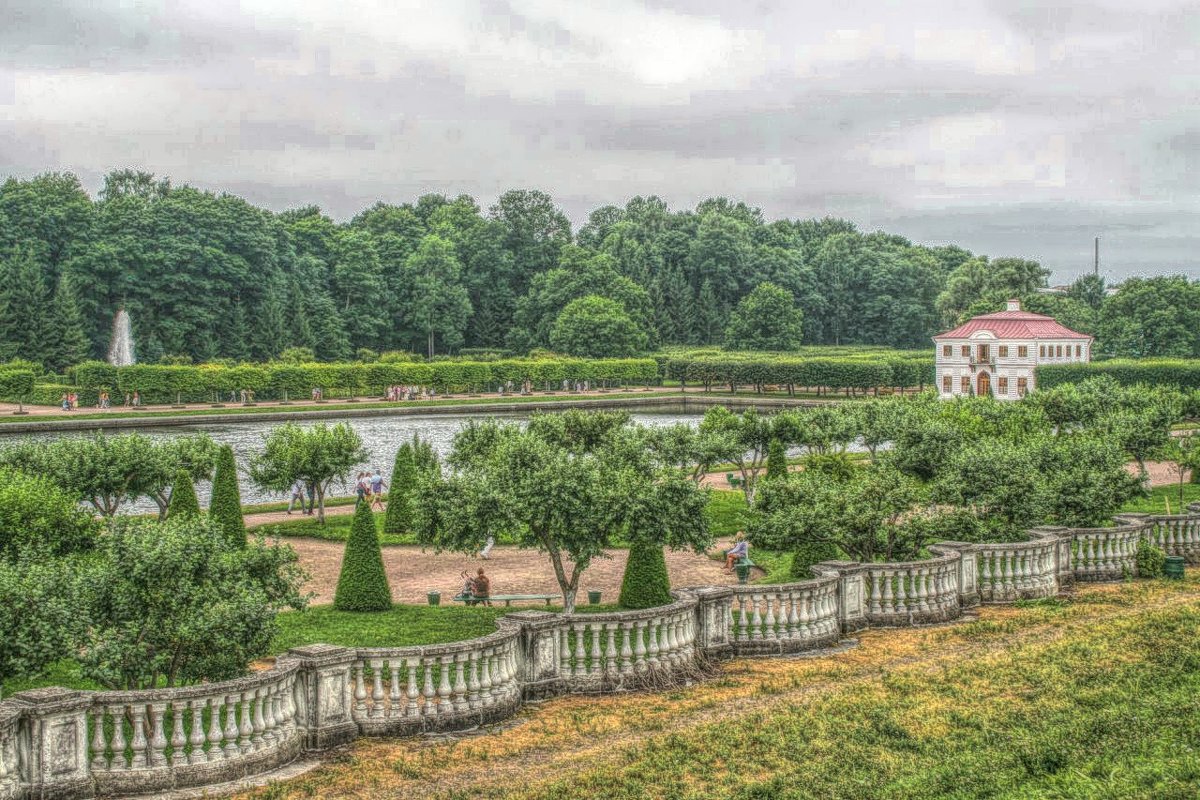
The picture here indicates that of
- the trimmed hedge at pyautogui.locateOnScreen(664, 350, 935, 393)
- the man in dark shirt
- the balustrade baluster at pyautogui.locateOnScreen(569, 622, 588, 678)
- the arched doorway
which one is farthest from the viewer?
the trimmed hedge at pyautogui.locateOnScreen(664, 350, 935, 393)

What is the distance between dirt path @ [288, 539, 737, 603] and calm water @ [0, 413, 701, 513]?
1552 cm

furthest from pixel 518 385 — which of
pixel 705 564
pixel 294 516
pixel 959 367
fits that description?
pixel 705 564

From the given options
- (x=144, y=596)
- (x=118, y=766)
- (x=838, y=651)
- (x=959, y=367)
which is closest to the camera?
(x=118, y=766)

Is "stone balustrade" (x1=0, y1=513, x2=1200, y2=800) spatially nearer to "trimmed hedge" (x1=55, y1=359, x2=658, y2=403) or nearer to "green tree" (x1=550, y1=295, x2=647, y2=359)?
"trimmed hedge" (x1=55, y1=359, x2=658, y2=403)

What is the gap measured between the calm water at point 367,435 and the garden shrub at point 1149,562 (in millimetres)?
26411

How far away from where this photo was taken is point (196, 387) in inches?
3593

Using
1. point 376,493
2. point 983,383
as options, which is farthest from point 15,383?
point 983,383

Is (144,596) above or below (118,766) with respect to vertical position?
above

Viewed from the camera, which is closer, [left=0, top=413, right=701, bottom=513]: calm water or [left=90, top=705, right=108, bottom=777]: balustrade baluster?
[left=90, top=705, right=108, bottom=777]: balustrade baluster

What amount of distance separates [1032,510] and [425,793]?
661 inches

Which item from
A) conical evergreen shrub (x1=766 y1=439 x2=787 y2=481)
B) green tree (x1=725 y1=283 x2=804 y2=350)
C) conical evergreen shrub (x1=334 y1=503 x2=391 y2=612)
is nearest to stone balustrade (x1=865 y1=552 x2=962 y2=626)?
conical evergreen shrub (x1=334 y1=503 x2=391 y2=612)

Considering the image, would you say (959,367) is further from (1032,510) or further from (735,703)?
(735,703)

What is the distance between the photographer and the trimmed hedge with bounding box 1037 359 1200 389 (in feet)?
293

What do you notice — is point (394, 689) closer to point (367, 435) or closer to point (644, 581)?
point (644, 581)
